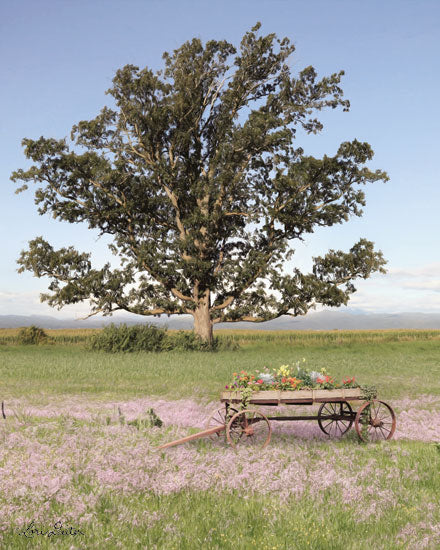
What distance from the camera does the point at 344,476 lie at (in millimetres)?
8562

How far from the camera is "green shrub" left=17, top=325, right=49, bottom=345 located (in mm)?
50500

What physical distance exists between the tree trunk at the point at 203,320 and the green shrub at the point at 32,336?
722 inches

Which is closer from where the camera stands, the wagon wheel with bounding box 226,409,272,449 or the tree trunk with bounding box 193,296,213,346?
the wagon wheel with bounding box 226,409,272,449

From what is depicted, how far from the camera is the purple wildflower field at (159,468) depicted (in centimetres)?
754

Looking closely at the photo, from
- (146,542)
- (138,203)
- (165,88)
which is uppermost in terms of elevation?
(165,88)

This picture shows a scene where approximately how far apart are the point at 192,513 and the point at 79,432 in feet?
13.5

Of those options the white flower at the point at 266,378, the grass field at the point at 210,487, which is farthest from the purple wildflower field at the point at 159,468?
the white flower at the point at 266,378

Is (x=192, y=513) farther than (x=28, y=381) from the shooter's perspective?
No

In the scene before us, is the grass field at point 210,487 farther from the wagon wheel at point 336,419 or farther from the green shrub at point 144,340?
the green shrub at point 144,340

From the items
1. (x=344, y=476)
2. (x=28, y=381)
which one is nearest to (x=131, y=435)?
(x=344, y=476)

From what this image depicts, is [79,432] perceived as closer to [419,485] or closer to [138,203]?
[419,485]
